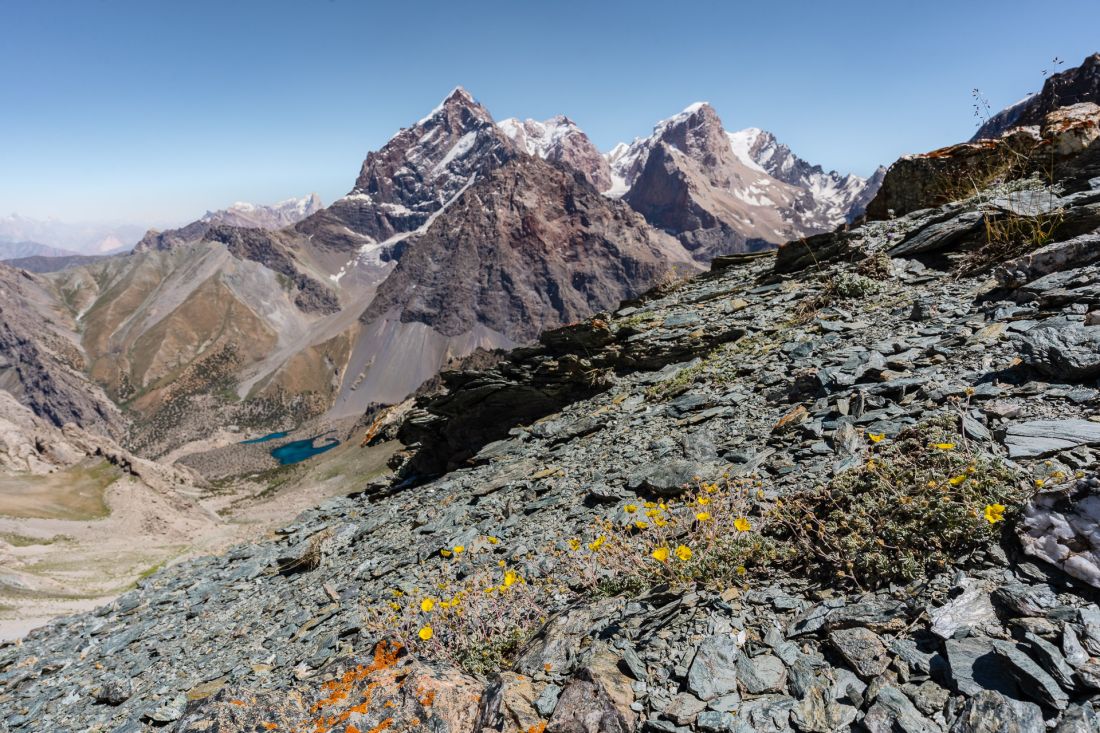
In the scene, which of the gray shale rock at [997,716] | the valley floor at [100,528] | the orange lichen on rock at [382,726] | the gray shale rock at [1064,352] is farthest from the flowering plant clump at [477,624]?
the valley floor at [100,528]

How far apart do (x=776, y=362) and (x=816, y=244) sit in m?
8.56

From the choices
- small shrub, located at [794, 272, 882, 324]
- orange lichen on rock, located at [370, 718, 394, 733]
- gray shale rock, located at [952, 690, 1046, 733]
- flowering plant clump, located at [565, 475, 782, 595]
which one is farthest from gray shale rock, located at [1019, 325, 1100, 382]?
orange lichen on rock, located at [370, 718, 394, 733]

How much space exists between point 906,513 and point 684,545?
76.9 inches

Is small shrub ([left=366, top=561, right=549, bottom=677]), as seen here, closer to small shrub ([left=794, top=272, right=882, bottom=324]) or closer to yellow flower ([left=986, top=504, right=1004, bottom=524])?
yellow flower ([left=986, top=504, right=1004, bottom=524])

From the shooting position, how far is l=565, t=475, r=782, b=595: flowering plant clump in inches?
193

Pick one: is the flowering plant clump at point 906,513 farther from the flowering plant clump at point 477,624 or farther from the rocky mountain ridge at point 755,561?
the flowering plant clump at point 477,624

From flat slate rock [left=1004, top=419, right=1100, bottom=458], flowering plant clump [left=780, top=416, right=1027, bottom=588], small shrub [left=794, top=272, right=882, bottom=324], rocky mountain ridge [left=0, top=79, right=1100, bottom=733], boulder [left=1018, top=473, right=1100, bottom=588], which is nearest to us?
boulder [left=1018, top=473, right=1100, bottom=588]

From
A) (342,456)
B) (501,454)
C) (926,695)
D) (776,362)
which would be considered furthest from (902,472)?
(342,456)

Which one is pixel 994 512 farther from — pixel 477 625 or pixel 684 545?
pixel 477 625

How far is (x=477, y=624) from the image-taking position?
5547 millimetres

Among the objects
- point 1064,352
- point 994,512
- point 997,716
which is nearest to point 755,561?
point 994,512

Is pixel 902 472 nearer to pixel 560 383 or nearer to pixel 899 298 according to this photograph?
pixel 899 298

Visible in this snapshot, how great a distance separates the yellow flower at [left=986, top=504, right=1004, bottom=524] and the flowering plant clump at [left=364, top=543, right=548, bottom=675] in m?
4.17

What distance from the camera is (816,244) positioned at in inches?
663
